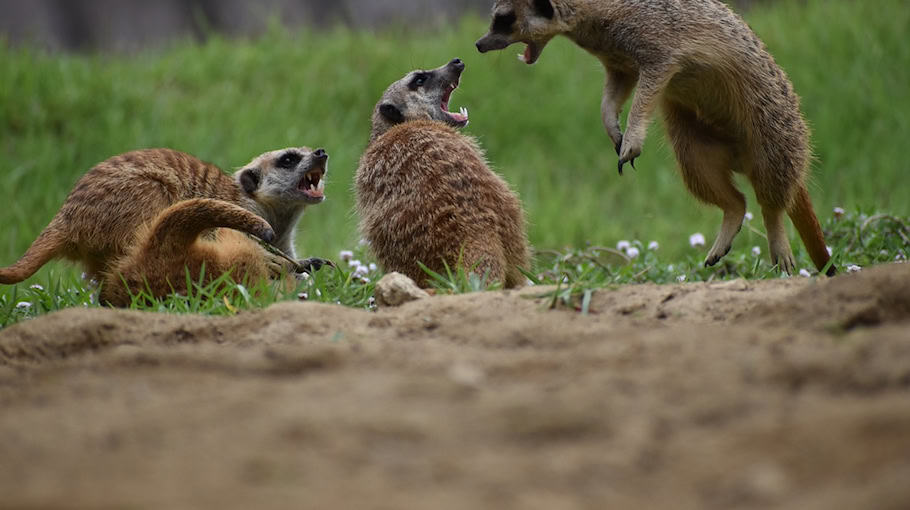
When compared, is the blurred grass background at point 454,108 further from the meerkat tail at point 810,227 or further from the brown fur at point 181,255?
the brown fur at point 181,255

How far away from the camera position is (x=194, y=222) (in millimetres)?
3979

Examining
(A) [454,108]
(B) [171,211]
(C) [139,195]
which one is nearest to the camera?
(B) [171,211]

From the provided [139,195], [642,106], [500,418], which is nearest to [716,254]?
[642,106]

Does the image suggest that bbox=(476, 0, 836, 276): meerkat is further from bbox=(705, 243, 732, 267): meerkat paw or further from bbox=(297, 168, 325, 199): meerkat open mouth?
bbox=(297, 168, 325, 199): meerkat open mouth

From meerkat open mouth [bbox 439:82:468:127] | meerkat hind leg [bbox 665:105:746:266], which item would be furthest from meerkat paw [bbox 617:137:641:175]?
meerkat open mouth [bbox 439:82:468:127]

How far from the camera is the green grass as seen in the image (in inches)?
285

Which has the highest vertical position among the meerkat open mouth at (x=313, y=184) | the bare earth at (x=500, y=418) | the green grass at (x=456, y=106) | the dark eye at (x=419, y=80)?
the bare earth at (x=500, y=418)

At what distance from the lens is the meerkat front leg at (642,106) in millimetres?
4473

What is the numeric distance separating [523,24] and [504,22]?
9 centimetres

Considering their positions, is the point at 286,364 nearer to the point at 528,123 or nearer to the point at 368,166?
the point at 368,166

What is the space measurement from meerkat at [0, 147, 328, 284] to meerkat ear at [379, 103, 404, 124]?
382 millimetres

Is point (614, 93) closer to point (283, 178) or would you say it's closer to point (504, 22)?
point (504, 22)

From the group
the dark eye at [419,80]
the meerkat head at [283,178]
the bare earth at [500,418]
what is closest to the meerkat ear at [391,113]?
the dark eye at [419,80]

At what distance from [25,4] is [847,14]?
30.4ft
